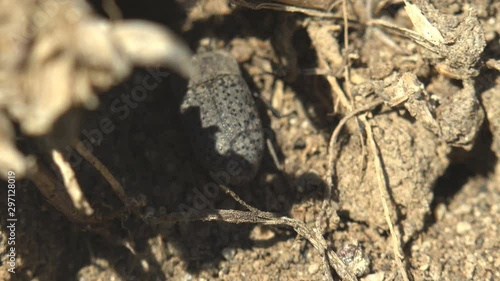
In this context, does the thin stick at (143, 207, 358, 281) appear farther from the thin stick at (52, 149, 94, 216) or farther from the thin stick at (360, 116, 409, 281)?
the thin stick at (52, 149, 94, 216)

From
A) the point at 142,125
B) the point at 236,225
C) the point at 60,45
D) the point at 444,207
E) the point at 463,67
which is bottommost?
the point at 444,207

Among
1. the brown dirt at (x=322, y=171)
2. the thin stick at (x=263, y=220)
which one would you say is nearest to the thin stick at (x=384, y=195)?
the brown dirt at (x=322, y=171)

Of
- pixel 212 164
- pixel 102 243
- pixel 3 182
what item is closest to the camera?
pixel 3 182

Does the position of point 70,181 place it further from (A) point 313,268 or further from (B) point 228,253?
(A) point 313,268

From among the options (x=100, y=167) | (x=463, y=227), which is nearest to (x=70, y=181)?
(x=100, y=167)

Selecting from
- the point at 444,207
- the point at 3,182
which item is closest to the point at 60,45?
the point at 3,182

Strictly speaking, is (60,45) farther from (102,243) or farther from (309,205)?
(309,205)

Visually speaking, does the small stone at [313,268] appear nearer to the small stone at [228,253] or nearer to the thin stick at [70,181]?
the small stone at [228,253]

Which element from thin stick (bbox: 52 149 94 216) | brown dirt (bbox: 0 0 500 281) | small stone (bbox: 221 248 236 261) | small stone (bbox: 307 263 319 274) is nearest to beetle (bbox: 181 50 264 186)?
brown dirt (bbox: 0 0 500 281)

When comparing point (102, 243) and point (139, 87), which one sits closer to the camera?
point (102, 243)
